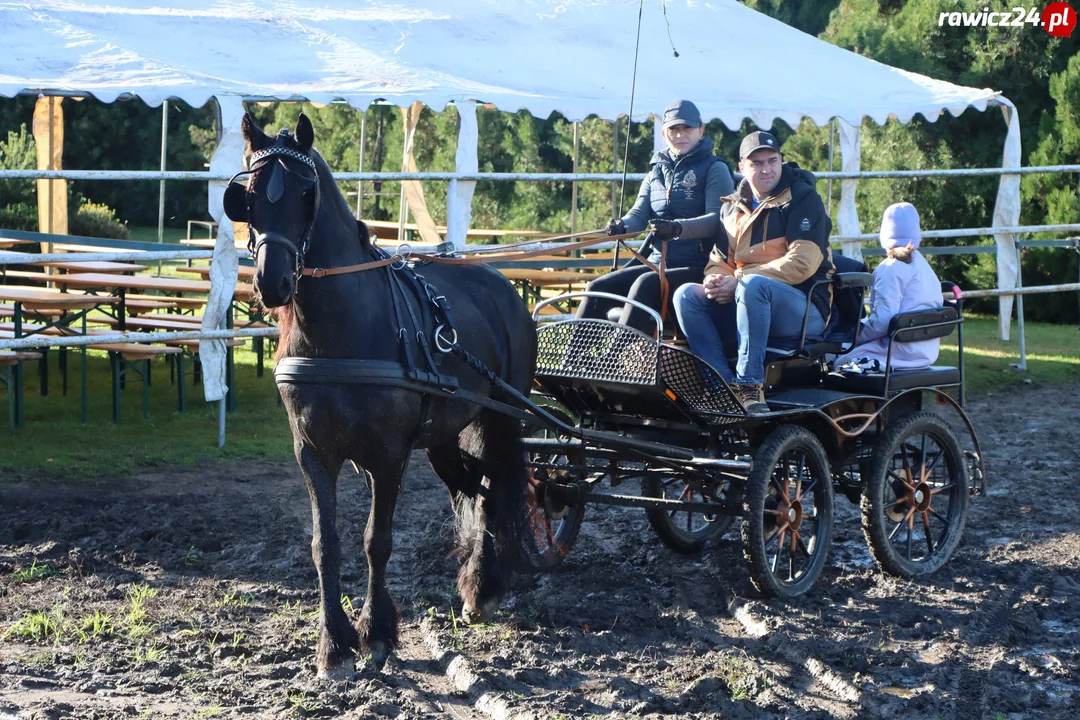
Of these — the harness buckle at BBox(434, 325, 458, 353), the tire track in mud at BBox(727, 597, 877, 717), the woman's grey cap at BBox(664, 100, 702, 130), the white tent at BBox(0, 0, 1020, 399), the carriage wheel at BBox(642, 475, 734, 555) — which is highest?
the white tent at BBox(0, 0, 1020, 399)

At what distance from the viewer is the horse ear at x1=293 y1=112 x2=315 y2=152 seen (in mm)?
3740

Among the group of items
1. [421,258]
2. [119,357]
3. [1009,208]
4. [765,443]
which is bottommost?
[119,357]

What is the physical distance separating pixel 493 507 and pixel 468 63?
5446 mm

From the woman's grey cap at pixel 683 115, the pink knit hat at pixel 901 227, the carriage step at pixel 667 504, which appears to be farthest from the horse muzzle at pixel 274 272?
the pink knit hat at pixel 901 227

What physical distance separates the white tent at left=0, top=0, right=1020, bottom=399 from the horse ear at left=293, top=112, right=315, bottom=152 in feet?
11.4

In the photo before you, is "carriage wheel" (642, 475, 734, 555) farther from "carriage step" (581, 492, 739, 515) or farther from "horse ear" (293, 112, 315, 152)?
"horse ear" (293, 112, 315, 152)

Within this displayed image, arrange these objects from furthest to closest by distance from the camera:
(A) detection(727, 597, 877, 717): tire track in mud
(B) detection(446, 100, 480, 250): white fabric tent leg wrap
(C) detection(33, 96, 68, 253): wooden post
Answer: (C) detection(33, 96, 68, 253): wooden post < (B) detection(446, 100, 480, 250): white fabric tent leg wrap < (A) detection(727, 597, 877, 717): tire track in mud

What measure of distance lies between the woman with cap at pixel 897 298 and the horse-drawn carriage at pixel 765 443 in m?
0.06

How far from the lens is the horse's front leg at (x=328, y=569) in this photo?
3982 millimetres

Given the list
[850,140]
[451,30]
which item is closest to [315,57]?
[451,30]

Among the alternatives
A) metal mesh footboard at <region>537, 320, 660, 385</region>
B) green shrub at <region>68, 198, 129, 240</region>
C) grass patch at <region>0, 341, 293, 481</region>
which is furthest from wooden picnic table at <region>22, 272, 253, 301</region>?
green shrub at <region>68, 198, 129, 240</region>

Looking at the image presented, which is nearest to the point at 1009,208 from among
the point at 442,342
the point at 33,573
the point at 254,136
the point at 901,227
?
the point at 901,227

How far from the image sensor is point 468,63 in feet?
31.0

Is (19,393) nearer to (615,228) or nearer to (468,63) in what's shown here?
(468,63)
